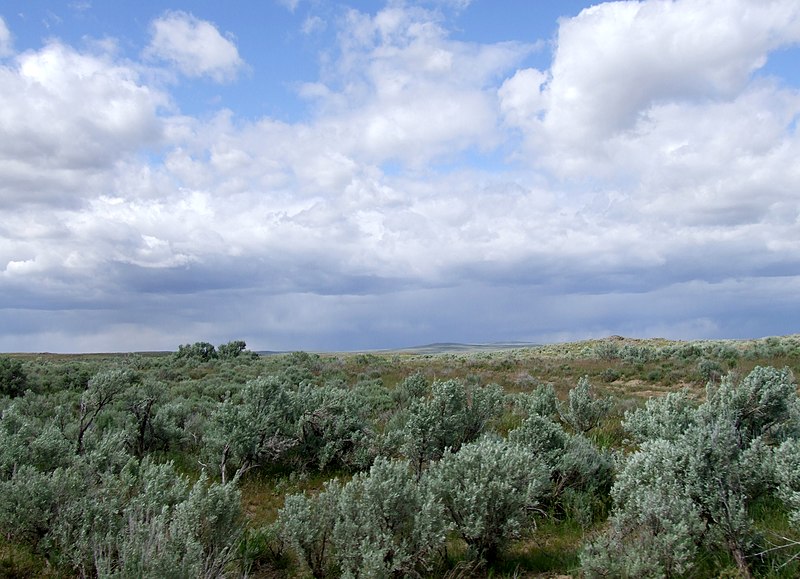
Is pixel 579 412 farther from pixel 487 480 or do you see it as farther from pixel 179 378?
pixel 179 378

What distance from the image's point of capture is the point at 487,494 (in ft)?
17.0

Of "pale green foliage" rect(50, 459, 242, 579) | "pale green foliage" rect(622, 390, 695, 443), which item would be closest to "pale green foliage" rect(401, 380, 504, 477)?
"pale green foliage" rect(622, 390, 695, 443)

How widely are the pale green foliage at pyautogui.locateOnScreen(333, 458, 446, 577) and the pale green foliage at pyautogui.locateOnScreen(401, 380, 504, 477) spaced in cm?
246

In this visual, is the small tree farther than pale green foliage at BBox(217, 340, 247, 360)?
No

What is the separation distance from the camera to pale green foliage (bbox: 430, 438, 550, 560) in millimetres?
5117

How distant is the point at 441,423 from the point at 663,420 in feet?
10.8

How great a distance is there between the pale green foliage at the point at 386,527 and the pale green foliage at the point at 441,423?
2460 millimetres

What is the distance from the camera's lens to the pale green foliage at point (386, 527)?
4527 mm

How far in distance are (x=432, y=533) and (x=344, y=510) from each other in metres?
0.89

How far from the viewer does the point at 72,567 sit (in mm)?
5039

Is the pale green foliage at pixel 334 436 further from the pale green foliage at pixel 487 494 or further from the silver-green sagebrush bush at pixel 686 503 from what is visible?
the silver-green sagebrush bush at pixel 686 503

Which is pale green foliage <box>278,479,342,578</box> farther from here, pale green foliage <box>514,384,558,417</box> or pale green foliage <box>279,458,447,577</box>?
pale green foliage <box>514,384,558,417</box>

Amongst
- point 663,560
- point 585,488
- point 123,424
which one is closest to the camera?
point 663,560

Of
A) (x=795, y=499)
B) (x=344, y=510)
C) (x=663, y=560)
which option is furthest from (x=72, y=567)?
(x=795, y=499)
